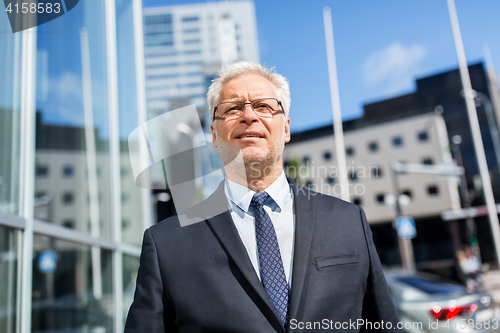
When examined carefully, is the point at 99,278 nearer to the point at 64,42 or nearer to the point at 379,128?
the point at 64,42

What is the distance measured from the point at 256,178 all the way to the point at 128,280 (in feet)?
14.5

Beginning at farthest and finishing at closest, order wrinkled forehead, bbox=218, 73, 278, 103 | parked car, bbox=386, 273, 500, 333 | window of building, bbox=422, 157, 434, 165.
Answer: window of building, bbox=422, 157, 434, 165 < parked car, bbox=386, 273, 500, 333 < wrinkled forehead, bbox=218, 73, 278, 103

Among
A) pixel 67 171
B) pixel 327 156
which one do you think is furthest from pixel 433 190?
pixel 67 171

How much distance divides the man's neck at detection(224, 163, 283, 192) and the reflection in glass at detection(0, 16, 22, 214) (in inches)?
52.6

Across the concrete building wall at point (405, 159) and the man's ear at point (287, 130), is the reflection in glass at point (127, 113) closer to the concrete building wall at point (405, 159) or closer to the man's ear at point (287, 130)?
the man's ear at point (287, 130)

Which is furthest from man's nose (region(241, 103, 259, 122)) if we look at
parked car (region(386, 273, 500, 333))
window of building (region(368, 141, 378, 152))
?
window of building (region(368, 141, 378, 152))

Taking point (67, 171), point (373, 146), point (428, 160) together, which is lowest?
point (67, 171)

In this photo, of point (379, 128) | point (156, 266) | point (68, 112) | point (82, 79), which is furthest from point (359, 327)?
point (379, 128)

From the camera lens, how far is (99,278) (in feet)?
13.9

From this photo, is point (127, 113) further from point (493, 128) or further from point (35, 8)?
point (493, 128)

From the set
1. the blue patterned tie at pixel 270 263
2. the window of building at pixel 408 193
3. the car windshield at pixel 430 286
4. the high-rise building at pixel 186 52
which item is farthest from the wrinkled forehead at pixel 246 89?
the window of building at pixel 408 193

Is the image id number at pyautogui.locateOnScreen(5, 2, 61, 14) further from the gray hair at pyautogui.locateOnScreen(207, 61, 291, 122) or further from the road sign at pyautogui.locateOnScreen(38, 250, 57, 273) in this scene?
the road sign at pyautogui.locateOnScreen(38, 250, 57, 273)

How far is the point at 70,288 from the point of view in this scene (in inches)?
140

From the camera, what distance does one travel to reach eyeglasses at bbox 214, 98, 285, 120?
4.99ft
